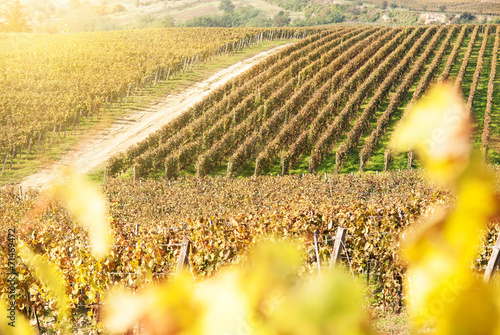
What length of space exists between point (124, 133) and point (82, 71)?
1295 cm

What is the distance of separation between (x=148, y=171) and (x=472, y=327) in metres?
22.4

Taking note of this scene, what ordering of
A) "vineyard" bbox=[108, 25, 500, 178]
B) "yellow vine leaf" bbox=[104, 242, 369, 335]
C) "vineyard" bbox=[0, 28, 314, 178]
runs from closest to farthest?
"yellow vine leaf" bbox=[104, 242, 369, 335], "vineyard" bbox=[108, 25, 500, 178], "vineyard" bbox=[0, 28, 314, 178]

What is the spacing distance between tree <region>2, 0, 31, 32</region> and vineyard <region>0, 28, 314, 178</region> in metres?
9.81

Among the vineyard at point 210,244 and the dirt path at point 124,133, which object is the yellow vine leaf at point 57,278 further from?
the dirt path at point 124,133

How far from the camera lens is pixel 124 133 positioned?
27.0 meters

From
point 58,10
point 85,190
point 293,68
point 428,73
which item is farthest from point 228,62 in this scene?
point 58,10

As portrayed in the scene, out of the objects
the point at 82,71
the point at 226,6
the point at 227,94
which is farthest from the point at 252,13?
the point at 227,94

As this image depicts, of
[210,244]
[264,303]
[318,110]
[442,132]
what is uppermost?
[442,132]

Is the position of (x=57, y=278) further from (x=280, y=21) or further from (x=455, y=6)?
(x=455, y=6)

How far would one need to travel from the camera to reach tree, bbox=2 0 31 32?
57.1m

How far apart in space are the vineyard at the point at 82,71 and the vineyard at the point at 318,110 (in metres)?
6.28

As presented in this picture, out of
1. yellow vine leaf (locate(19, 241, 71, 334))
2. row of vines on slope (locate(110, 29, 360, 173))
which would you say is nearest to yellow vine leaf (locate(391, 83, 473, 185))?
yellow vine leaf (locate(19, 241, 71, 334))

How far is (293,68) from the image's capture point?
1457 inches

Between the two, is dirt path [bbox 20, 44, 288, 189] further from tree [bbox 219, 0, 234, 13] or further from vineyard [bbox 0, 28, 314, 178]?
tree [bbox 219, 0, 234, 13]
